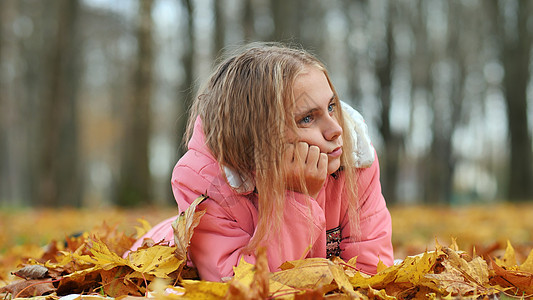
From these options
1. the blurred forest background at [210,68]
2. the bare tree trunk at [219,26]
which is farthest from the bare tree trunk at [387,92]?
the bare tree trunk at [219,26]

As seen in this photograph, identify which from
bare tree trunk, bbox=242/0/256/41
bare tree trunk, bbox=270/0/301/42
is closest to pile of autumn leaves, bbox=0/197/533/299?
bare tree trunk, bbox=270/0/301/42

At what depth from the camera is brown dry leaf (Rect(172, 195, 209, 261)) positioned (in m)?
1.66

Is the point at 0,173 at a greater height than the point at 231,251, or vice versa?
the point at 231,251

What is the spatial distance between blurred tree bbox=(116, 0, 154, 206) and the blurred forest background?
22mm

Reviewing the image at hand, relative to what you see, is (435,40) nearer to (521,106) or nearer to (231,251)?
(521,106)

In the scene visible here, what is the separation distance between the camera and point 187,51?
10398 mm

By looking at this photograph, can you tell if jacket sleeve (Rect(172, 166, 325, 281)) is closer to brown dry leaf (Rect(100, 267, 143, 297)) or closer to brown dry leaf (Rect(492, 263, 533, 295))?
brown dry leaf (Rect(100, 267, 143, 297))

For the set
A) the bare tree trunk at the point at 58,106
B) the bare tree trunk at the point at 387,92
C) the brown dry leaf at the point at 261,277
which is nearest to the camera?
the brown dry leaf at the point at 261,277

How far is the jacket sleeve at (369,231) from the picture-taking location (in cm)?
193

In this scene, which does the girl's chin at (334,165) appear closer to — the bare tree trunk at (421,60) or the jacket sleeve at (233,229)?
the jacket sleeve at (233,229)

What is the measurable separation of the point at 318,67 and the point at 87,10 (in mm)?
14987

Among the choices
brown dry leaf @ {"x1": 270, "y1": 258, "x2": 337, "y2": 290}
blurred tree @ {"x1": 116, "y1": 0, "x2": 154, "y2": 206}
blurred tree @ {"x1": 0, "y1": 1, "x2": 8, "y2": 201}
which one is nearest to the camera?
brown dry leaf @ {"x1": 270, "y1": 258, "x2": 337, "y2": 290}

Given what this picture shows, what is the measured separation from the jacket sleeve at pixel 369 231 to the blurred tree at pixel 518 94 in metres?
10.1

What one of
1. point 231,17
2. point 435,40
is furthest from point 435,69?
point 231,17
